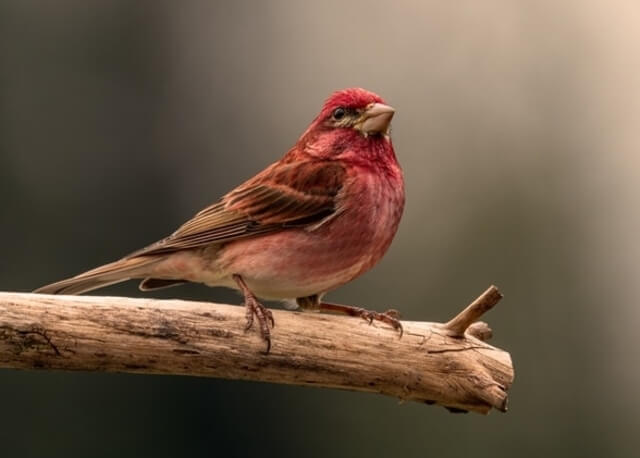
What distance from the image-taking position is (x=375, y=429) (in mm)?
12336

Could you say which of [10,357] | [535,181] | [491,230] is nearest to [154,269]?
[10,357]

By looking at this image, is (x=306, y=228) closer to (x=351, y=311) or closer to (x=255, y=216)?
(x=255, y=216)

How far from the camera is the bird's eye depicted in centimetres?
680

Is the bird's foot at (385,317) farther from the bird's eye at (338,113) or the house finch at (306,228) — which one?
the bird's eye at (338,113)

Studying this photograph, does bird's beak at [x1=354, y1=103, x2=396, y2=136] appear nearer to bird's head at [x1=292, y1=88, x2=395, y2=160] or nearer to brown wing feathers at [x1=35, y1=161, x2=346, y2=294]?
bird's head at [x1=292, y1=88, x2=395, y2=160]

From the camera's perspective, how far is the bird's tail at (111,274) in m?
6.52

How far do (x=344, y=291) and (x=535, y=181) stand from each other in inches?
164

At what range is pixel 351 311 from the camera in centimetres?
664

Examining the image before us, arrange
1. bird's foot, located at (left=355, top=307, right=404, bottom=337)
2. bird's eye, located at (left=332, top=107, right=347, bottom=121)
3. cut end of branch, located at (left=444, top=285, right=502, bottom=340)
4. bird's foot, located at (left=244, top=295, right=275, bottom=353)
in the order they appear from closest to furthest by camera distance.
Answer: cut end of branch, located at (left=444, top=285, right=502, bottom=340) → bird's foot, located at (left=244, top=295, right=275, bottom=353) → bird's foot, located at (left=355, top=307, right=404, bottom=337) → bird's eye, located at (left=332, top=107, right=347, bottom=121)

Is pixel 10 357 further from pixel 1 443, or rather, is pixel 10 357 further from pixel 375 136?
pixel 1 443

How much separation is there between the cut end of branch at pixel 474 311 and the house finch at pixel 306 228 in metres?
0.33

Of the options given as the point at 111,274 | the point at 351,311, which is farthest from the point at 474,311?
the point at 111,274

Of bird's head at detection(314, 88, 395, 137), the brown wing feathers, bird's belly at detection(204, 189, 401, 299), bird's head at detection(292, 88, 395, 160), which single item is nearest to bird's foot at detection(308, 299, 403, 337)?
bird's belly at detection(204, 189, 401, 299)

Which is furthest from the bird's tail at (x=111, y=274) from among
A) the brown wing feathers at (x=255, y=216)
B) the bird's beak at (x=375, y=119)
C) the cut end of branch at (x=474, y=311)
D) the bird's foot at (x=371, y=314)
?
the cut end of branch at (x=474, y=311)
